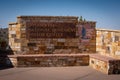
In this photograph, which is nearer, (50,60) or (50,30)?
(50,60)

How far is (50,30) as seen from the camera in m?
10.5

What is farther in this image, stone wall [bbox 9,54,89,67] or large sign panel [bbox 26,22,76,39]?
large sign panel [bbox 26,22,76,39]

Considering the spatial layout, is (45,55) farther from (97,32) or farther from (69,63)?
(97,32)

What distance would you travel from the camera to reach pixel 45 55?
9.88m

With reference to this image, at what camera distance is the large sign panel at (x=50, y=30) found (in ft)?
34.1

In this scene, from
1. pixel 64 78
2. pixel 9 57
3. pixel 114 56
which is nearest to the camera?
pixel 64 78

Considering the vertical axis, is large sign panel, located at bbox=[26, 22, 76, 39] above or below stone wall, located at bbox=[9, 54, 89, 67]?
above

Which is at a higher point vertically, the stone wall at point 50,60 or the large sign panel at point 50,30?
the large sign panel at point 50,30

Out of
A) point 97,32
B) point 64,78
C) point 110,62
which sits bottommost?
point 64,78

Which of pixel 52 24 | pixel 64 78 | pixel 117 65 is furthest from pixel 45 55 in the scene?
pixel 117 65

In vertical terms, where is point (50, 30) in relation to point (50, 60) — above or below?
above

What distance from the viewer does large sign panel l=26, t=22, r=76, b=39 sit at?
34.1ft

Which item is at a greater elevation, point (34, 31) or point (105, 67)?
point (34, 31)

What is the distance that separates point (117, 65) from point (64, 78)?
88.2 inches
